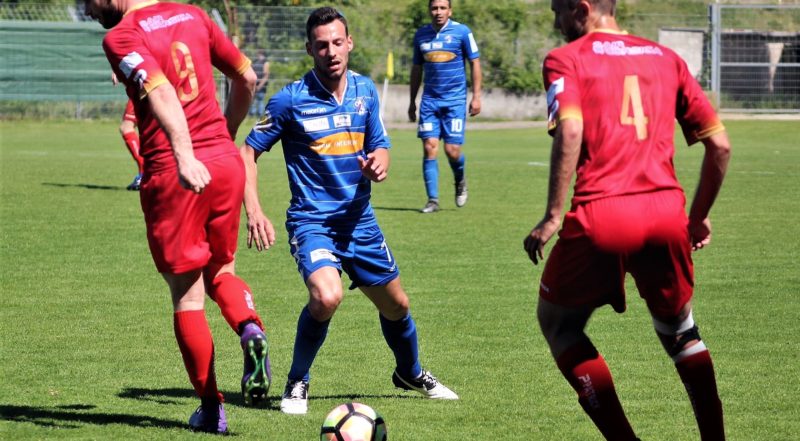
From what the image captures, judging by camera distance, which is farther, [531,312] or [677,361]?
[531,312]

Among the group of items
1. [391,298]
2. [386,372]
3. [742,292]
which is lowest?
[742,292]

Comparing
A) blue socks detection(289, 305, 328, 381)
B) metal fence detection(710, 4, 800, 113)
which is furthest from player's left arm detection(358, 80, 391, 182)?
metal fence detection(710, 4, 800, 113)

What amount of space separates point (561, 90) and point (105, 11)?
2057 mm

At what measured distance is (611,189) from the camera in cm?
437

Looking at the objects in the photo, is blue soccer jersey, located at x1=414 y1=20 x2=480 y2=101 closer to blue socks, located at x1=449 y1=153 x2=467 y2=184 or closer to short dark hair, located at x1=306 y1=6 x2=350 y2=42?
blue socks, located at x1=449 y1=153 x2=467 y2=184

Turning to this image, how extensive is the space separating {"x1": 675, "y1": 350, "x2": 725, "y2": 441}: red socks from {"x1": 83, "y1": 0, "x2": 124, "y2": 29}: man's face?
9.06 ft

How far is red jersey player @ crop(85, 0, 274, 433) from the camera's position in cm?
494

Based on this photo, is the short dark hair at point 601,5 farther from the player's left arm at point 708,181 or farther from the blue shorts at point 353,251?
the blue shorts at point 353,251

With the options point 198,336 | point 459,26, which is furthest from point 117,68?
point 459,26

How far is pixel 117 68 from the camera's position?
4984mm

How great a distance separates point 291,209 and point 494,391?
1386 mm

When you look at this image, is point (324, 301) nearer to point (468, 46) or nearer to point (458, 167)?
point (458, 167)

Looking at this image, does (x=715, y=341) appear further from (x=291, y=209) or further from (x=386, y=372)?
(x=291, y=209)

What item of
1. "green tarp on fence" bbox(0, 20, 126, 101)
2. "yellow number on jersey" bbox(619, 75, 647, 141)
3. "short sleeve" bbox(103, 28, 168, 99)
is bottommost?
"green tarp on fence" bbox(0, 20, 126, 101)
